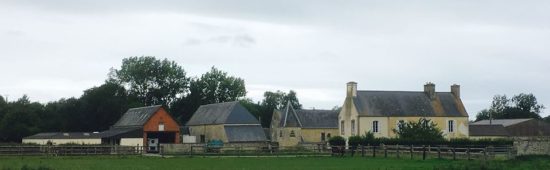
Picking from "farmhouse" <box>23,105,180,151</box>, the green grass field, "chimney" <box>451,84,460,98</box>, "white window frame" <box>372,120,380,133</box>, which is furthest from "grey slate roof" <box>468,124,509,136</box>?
the green grass field

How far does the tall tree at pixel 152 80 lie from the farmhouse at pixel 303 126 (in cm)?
2313

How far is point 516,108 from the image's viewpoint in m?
131

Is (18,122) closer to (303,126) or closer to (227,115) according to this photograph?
(227,115)

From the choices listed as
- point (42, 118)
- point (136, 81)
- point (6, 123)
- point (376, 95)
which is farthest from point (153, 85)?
point (376, 95)

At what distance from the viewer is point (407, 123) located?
62.5m

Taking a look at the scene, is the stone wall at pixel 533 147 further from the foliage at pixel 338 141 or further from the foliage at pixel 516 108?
the foliage at pixel 516 108

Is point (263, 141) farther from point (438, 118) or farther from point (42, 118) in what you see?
point (42, 118)

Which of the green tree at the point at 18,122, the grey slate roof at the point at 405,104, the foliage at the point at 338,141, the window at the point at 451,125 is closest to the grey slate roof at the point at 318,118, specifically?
the grey slate roof at the point at 405,104

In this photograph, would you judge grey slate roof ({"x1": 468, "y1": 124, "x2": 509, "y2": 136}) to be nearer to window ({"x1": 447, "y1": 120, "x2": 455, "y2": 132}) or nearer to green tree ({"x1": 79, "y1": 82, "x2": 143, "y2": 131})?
window ({"x1": 447, "y1": 120, "x2": 455, "y2": 132})

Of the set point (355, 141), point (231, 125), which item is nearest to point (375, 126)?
point (355, 141)

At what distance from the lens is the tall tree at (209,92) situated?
99.8 metres

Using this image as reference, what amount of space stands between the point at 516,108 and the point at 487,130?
5364 cm

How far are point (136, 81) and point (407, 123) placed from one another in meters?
50.0

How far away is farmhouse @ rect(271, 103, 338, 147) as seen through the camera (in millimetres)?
79062
